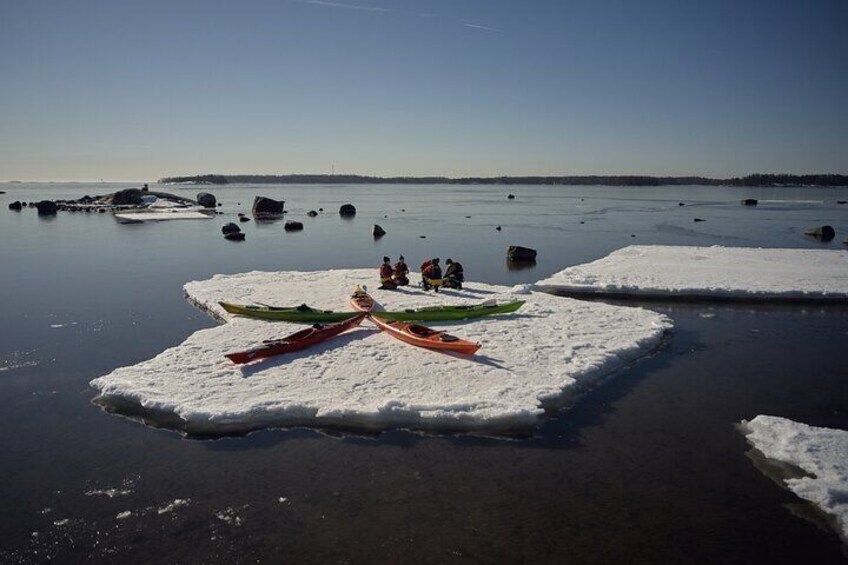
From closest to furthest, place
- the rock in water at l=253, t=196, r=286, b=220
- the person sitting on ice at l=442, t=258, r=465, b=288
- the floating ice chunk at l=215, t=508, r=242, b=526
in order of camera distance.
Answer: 1. the floating ice chunk at l=215, t=508, r=242, b=526
2. the person sitting on ice at l=442, t=258, r=465, b=288
3. the rock in water at l=253, t=196, r=286, b=220

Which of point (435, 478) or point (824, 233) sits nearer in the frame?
point (435, 478)

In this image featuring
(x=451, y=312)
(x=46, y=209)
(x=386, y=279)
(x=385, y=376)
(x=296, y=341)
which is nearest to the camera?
(x=385, y=376)

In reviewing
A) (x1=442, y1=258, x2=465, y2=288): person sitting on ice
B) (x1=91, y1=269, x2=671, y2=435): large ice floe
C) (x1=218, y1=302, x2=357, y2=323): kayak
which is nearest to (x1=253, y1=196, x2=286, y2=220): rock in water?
(x1=442, y1=258, x2=465, y2=288): person sitting on ice

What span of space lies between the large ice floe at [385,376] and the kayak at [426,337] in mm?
243

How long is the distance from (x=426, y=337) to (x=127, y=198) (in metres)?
Result: 86.6

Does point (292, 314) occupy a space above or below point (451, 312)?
below

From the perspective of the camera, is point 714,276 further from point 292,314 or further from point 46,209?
point 46,209

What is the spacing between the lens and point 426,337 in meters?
14.7

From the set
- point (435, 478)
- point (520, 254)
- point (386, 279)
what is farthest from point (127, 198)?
point (435, 478)

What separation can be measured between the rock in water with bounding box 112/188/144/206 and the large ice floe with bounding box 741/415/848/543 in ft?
296

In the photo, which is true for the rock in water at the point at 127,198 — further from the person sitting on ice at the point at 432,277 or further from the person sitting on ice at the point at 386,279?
the person sitting on ice at the point at 432,277

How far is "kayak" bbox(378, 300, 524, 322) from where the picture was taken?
1733 centimetres

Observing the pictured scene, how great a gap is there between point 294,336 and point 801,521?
1122 cm

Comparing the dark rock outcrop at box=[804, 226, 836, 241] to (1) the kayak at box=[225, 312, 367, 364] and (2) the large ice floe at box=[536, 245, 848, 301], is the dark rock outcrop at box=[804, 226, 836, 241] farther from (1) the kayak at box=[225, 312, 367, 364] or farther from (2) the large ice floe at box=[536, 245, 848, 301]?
(1) the kayak at box=[225, 312, 367, 364]
